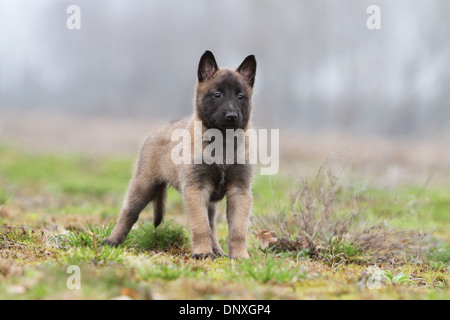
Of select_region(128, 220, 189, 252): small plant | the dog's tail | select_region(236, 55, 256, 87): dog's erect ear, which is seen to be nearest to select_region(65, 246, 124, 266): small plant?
select_region(128, 220, 189, 252): small plant

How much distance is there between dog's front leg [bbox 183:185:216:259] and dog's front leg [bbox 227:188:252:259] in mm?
240

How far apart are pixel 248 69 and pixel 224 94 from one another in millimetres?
529

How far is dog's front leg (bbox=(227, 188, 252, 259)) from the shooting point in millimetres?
5074

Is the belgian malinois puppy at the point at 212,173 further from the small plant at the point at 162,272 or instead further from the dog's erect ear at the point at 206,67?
the small plant at the point at 162,272

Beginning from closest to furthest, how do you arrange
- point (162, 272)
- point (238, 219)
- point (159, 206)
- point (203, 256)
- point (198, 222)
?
1. point (162, 272)
2. point (203, 256)
3. point (198, 222)
4. point (238, 219)
5. point (159, 206)

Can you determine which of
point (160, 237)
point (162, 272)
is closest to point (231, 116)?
point (160, 237)

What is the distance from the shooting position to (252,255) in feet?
16.0

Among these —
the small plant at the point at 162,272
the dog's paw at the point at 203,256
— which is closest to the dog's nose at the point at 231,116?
the dog's paw at the point at 203,256

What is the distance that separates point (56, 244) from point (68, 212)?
2979mm

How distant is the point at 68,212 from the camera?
309 inches

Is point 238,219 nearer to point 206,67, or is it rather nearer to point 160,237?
point 160,237

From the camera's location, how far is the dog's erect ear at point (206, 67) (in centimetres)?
543

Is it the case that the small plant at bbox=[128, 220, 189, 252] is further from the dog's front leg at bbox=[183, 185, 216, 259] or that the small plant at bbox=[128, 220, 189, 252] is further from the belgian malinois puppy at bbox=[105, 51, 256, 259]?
the dog's front leg at bbox=[183, 185, 216, 259]
